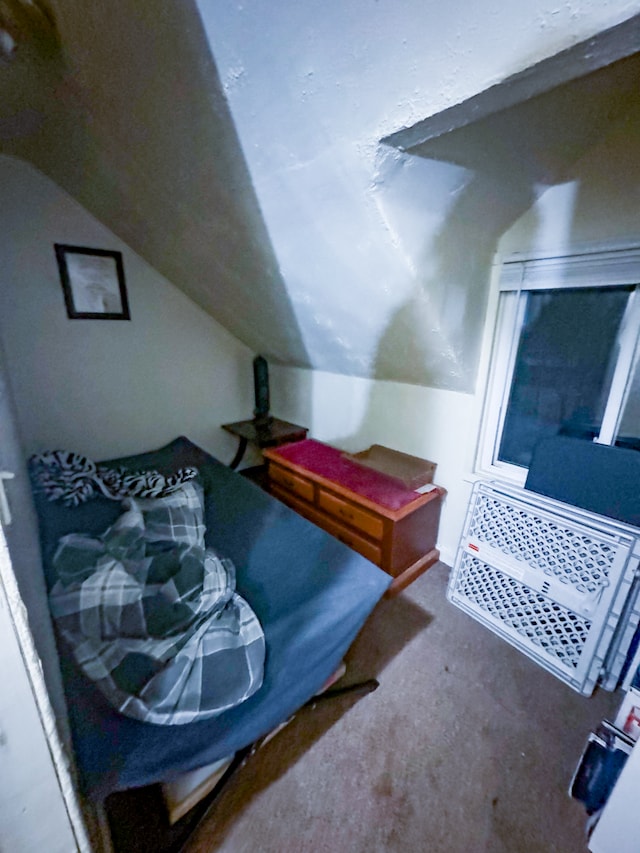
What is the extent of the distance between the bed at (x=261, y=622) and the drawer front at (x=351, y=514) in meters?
0.33

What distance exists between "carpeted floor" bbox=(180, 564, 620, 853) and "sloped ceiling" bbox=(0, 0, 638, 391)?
50.6 inches

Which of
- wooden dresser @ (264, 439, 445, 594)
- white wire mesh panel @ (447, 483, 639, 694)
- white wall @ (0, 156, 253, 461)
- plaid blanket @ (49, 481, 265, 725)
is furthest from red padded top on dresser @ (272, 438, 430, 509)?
white wall @ (0, 156, 253, 461)

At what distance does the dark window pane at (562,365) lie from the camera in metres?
1.29

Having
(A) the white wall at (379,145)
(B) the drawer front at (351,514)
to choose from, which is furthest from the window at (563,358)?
(B) the drawer front at (351,514)

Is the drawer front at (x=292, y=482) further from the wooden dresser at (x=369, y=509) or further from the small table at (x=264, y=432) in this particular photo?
the small table at (x=264, y=432)

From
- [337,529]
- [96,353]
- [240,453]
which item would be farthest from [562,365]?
[96,353]

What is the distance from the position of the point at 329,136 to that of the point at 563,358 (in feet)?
4.08

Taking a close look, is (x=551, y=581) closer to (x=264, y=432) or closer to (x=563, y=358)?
(x=563, y=358)

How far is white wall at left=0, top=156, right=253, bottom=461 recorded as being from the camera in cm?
182

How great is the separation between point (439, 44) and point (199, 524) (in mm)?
1586

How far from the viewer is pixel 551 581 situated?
1305 millimetres

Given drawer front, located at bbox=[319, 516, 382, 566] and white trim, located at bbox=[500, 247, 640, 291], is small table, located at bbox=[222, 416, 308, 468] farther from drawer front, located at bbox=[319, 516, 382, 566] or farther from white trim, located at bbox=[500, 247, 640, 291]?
white trim, located at bbox=[500, 247, 640, 291]

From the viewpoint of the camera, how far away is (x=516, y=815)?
924 mm

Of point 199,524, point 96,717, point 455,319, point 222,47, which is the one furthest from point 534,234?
point 96,717
